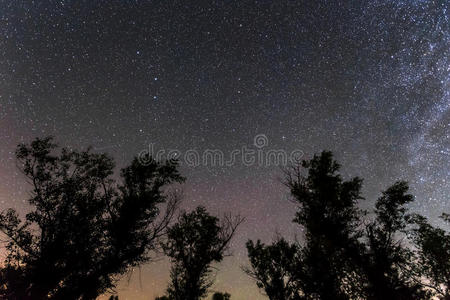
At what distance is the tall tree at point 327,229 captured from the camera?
17.9 meters

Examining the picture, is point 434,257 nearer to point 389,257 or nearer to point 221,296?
point 389,257

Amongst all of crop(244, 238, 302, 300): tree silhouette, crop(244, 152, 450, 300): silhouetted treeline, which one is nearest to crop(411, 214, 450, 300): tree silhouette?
crop(244, 152, 450, 300): silhouetted treeline

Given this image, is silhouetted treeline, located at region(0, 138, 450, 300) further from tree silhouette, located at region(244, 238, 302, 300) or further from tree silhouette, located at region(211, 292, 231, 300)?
tree silhouette, located at region(211, 292, 231, 300)

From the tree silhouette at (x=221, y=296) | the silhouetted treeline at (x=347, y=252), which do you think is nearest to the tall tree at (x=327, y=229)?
the silhouetted treeline at (x=347, y=252)

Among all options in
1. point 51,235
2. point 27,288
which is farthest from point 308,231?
point 27,288

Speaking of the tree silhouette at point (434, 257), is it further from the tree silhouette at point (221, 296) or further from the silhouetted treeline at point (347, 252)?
the tree silhouette at point (221, 296)

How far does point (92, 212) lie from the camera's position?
57.0 ft

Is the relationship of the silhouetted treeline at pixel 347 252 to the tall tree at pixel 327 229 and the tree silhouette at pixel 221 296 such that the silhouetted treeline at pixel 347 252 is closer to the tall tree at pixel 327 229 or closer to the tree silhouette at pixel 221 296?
the tall tree at pixel 327 229

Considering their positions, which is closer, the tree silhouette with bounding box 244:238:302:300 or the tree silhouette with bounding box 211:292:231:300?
the tree silhouette with bounding box 244:238:302:300

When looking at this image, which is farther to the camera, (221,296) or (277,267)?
(221,296)

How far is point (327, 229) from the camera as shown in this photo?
18047 millimetres

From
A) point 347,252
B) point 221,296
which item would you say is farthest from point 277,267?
point 221,296

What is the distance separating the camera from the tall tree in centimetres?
1789

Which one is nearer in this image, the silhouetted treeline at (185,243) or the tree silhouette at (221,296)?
the silhouetted treeline at (185,243)
